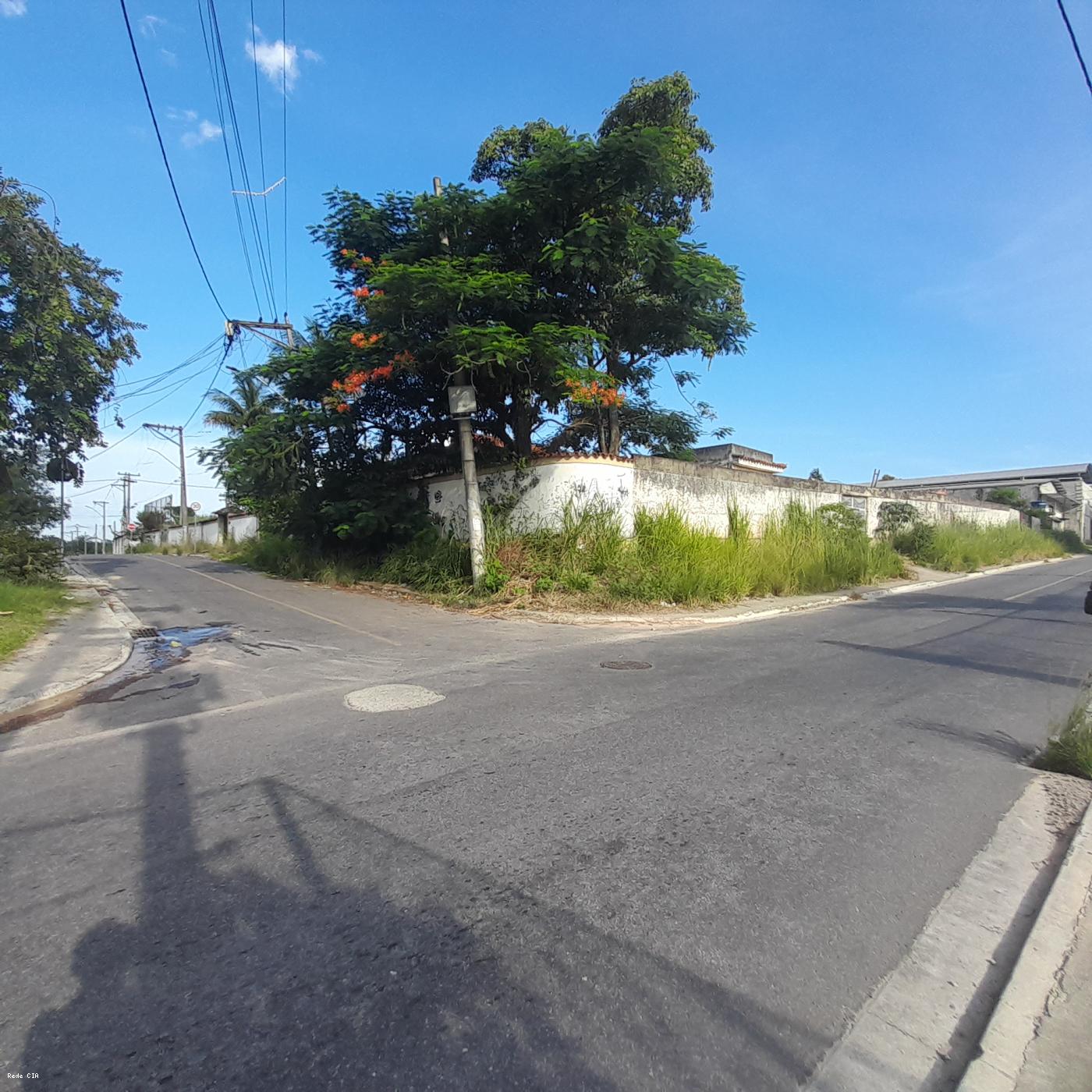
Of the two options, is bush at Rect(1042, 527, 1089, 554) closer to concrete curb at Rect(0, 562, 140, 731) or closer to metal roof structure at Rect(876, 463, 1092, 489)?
metal roof structure at Rect(876, 463, 1092, 489)

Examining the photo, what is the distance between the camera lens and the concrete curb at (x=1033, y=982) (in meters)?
1.92

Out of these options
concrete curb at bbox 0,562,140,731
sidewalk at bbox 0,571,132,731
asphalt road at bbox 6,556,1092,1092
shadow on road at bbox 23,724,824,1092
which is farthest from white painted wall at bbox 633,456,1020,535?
shadow on road at bbox 23,724,824,1092

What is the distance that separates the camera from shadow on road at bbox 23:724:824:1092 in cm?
189

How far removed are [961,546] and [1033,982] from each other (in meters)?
26.9

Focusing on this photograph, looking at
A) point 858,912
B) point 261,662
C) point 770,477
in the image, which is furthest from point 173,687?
point 770,477

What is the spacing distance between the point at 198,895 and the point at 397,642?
21.9 ft

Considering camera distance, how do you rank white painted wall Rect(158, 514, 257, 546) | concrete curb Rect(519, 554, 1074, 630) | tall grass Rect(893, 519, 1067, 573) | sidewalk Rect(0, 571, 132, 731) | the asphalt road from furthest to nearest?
white painted wall Rect(158, 514, 257, 546)
tall grass Rect(893, 519, 1067, 573)
concrete curb Rect(519, 554, 1074, 630)
sidewalk Rect(0, 571, 132, 731)
the asphalt road

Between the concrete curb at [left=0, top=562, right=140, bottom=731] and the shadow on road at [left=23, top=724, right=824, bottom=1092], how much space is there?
13.8ft

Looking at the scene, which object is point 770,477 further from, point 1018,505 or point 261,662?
point 1018,505

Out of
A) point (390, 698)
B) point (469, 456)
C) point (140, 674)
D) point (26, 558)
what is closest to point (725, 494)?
point (469, 456)

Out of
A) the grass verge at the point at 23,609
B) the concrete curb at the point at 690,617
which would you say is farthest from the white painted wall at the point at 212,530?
the concrete curb at the point at 690,617

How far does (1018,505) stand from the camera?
42.8 meters

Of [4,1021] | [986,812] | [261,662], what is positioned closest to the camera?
[4,1021]

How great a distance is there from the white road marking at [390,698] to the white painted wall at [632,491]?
801 centimetres
